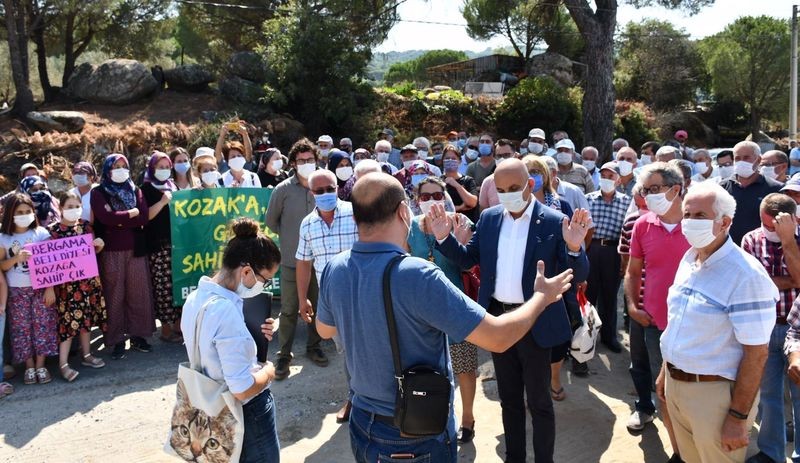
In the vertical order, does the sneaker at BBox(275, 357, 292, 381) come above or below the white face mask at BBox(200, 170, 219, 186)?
below

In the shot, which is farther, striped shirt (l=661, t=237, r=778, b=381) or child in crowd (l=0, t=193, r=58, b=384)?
child in crowd (l=0, t=193, r=58, b=384)

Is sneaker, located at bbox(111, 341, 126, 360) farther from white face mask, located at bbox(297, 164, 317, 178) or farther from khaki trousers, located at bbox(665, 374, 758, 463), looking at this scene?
khaki trousers, located at bbox(665, 374, 758, 463)

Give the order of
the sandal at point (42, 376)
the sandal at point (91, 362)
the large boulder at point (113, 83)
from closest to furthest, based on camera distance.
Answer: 1. the sandal at point (42, 376)
2. the sandal at point (91, 362)
3. the large boulder at point (113, 83)

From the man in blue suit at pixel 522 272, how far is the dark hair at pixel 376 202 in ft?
3.75

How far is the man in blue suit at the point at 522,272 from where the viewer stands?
366 cm

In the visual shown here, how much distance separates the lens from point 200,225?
264 inches

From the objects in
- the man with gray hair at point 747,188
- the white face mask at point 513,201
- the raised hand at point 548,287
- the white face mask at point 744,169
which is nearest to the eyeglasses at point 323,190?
the white face mask at point 513,201

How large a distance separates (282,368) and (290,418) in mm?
862

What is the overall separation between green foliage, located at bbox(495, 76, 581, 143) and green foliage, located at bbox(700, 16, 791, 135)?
1448 centimetres

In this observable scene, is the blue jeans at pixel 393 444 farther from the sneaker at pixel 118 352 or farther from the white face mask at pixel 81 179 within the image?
the white face mask at pixel 81 179

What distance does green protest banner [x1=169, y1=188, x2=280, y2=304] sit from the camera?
6578 mm

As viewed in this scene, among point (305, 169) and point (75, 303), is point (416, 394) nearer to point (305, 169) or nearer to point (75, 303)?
point (305, 169)

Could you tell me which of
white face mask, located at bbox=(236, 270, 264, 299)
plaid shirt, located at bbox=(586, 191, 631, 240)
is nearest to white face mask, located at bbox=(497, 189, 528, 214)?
white face mask, located at bbox=(236, 270, 264, 299)

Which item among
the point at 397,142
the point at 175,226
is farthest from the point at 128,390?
the point at 397,142
